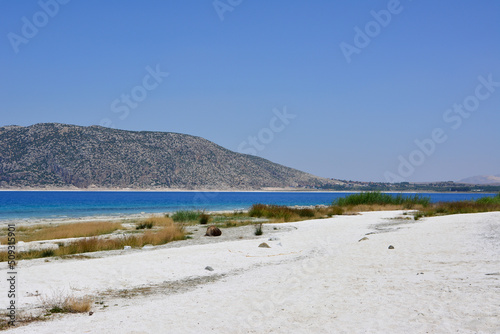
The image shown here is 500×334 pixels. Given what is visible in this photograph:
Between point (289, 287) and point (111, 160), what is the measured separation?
372 feet

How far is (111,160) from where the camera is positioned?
117125 mm

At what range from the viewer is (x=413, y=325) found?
6801 mm

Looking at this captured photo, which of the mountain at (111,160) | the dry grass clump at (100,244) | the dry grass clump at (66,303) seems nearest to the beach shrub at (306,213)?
the dry grass clump at (100,244)

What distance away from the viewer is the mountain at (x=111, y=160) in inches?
4296

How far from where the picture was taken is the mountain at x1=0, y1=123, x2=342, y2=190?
358 ft

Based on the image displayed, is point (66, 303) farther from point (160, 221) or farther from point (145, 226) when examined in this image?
point (160, 221)

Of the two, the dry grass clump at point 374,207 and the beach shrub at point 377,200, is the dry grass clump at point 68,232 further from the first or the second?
the beach shrub at point 377,200

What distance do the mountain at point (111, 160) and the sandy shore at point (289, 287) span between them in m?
103

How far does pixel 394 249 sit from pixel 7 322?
11421 mm

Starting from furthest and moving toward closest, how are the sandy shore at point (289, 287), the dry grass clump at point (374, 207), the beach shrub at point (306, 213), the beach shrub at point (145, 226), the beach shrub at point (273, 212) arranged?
the dry grass clump at point (374, 207), the beach shrub at point (306, 213), the beach shrub at point (273, 212), the beach shrub at point (145, 226), the sandy shore at point (289, 287)

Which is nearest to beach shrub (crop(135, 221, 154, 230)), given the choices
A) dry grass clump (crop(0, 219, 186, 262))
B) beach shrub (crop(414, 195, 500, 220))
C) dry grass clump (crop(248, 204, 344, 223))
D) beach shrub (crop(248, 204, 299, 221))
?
dry grass clump (crop(0, 219, 186, 262))

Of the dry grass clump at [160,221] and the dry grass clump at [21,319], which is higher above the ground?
the dry grass clump at [160,221]

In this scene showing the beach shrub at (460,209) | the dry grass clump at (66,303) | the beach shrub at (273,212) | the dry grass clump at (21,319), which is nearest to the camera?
the dry grass clump at (21,319)

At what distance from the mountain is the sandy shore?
10253 cm
